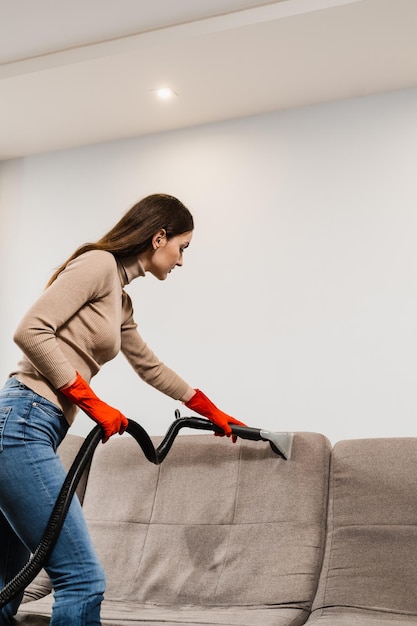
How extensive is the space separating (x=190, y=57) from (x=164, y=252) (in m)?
1.29

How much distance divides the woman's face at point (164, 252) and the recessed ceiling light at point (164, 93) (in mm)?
1384

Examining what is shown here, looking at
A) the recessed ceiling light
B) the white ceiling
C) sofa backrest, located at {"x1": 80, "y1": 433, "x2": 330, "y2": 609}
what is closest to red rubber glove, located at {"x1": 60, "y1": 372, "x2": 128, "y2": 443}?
sofa backrest, located at {"x1": 80, "y1": 433, "x2": 330, "y2": 609}

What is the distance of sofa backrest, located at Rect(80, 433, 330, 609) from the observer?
2.67 m

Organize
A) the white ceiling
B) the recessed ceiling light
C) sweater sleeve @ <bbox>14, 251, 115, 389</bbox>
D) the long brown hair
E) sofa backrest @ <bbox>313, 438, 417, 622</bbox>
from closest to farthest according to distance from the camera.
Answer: sweater sleeve @ <bbox>14, 251, 115, 389</bbox> < the long brown hair < sofa backrest @ <bbox>313, 438, 417, 622</bbox> < the white ceiling < the recessed ceiling light

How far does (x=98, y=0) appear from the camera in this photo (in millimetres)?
3100

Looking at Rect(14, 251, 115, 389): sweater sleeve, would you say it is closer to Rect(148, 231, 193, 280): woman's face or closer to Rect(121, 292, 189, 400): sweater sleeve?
Rect(148, 231, 193, 280): woman's face

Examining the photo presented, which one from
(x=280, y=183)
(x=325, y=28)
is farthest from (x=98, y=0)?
(x=280, y=183)

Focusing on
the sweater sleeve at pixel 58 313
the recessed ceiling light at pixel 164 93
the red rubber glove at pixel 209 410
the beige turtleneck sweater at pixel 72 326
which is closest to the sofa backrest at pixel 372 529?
the red rubber glove at pixel 209 410

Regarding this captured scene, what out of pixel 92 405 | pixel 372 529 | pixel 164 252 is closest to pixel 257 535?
pixel 372 529

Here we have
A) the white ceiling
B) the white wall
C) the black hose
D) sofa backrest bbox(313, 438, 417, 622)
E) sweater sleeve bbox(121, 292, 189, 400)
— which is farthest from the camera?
the white wall

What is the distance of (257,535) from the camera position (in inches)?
108

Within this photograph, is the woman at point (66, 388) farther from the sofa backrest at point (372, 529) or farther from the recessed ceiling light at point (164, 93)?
the recessed ceiling light at point (164, 93)

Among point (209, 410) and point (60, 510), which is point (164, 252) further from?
point (60, 510)

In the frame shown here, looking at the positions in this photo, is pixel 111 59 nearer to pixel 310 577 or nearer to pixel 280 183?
pixel 280 183
